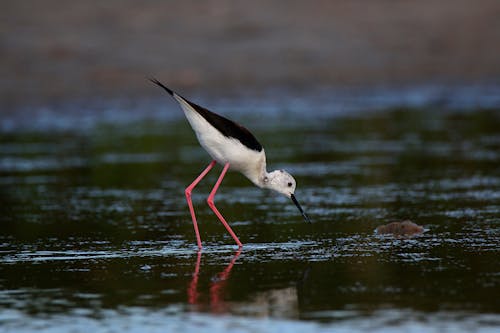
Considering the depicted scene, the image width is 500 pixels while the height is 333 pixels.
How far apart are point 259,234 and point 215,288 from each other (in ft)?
6.33

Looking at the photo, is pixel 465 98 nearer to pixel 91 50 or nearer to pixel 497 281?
pixel 91 50

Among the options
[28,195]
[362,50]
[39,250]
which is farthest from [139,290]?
[362,50]

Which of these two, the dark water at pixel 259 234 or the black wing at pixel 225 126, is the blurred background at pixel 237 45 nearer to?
the dark water at pixel 259 234

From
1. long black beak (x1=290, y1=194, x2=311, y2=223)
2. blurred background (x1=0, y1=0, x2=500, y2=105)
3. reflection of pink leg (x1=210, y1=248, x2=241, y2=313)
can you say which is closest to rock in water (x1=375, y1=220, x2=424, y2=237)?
long black beak (x1=290, y1=194, x2=311, y2=223)

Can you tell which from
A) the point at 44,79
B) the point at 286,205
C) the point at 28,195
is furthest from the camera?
the point at 44,79

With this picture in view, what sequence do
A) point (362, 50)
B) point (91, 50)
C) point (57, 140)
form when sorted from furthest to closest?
point (362, 50), point (91, 50), point (57, 140)

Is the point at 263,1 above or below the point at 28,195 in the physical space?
above

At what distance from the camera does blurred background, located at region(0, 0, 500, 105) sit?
61.6 feet

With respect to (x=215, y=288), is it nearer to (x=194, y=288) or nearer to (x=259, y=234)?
(x=194, y=288)

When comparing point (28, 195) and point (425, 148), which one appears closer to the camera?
point (28, 195)

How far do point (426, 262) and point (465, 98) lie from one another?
40.3 ft

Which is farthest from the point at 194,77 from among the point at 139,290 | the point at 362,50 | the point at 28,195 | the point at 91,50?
the point at 139,290

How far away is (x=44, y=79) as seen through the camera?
59.6ft

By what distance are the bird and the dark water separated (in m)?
0.36
